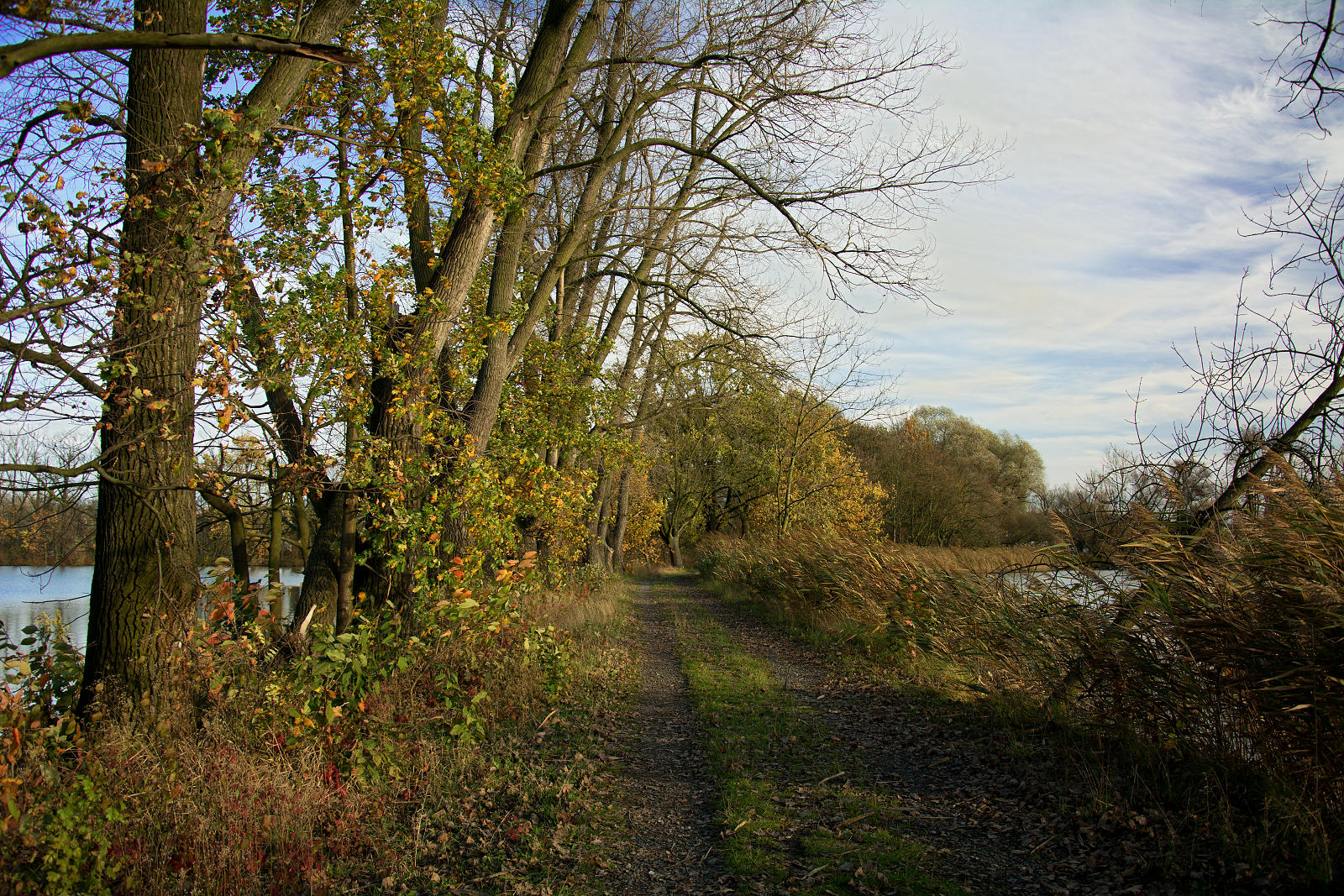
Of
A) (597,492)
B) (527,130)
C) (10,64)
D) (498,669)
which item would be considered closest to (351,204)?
(527,130)

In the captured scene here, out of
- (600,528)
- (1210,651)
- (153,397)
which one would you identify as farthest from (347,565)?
(600,528)

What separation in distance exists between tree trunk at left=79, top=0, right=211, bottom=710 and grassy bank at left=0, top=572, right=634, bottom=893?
37cm

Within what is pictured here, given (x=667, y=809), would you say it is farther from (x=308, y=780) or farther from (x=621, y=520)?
(x=621, y=520)

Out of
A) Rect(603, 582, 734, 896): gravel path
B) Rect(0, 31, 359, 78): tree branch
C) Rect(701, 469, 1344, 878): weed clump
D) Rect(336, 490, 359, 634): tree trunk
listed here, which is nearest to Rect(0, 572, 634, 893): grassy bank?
Rect(603, 582, 734, 896): gravel path

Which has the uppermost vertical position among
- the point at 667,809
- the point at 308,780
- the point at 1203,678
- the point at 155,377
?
the point at 155,377

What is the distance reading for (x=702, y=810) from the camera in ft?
16.2

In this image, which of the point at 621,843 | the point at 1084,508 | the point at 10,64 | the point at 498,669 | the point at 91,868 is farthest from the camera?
the point at 498,669

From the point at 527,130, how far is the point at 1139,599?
796 centimetres

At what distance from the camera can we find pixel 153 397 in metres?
5.00

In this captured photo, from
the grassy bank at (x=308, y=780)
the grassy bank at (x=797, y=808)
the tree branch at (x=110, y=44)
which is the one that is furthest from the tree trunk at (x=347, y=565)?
the tree branch at (x=110, y=44)

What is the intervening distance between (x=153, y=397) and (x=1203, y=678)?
738cm

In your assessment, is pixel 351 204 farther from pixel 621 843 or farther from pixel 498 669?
pixel 621 843

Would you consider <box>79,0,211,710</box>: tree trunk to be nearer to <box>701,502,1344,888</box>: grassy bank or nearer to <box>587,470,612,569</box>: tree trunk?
<box>701,502,1344,888</box>: grassy bank

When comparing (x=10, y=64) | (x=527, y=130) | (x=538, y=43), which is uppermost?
(x=538, y=43)
